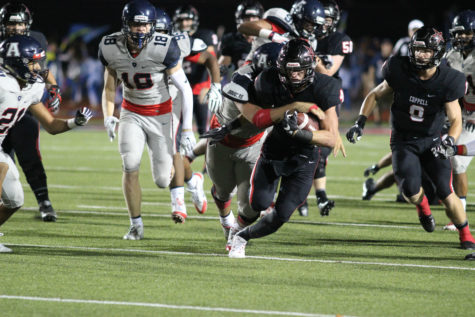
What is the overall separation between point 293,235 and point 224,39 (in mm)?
3375

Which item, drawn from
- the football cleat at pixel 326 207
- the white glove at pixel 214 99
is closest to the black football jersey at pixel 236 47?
the white glove at pixel 214 99

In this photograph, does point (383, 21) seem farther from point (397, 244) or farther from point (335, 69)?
point (397, 244)

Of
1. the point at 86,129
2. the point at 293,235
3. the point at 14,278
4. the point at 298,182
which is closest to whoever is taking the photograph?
the point at 14,278

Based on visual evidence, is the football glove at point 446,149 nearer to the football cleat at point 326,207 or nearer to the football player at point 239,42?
the football cleat at point 326,207

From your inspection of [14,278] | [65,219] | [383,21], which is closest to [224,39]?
[65,219]

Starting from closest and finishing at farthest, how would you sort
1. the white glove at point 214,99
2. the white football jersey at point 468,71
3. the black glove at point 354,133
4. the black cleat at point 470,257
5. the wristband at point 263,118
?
the wristband at point 263,118 → the black cleat at point 470,257 → the black glove at point 354,133 → the white glove at point 214,99 → the white football jersey at point 468,71

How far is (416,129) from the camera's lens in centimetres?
589

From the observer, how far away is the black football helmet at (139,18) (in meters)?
5.91

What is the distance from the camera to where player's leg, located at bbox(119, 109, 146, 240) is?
19.8 feet

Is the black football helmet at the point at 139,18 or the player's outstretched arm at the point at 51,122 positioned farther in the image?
the black football helmet at the point at 139,18

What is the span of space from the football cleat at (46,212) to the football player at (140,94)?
3.49 ft

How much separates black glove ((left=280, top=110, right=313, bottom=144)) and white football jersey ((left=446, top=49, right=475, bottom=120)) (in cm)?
236

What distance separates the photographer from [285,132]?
519 centimetres

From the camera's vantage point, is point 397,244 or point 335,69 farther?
point 335,69
